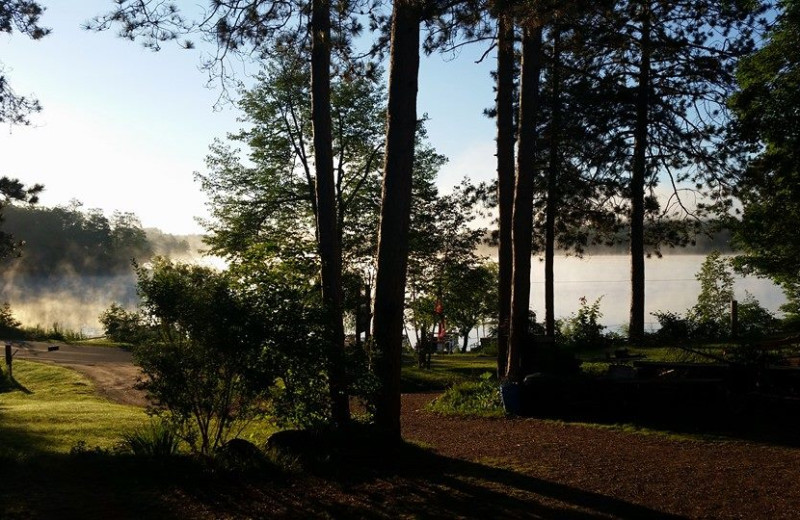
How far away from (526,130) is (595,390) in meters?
5.91

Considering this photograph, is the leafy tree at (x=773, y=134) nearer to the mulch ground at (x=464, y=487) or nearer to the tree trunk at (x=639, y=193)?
the tree trunk at (x=639, y=193)

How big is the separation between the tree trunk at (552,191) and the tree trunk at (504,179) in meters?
5.49

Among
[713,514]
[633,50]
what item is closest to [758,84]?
[633,50]

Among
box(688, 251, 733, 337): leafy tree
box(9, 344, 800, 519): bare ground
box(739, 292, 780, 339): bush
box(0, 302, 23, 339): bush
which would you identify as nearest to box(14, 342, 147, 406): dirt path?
box(0, 302, 23, 339): bush

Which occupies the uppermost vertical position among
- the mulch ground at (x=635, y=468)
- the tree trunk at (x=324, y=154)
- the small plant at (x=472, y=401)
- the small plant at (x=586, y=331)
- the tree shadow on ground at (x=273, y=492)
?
the tree trunk at (x=324, y=154)

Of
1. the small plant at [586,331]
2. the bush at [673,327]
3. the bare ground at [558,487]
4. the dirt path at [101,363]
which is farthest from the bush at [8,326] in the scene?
the bare ground at [558,487]

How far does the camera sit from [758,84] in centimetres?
1952

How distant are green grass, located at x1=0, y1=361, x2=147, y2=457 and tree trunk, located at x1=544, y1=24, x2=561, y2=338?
1373 cm

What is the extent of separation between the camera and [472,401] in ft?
46.4

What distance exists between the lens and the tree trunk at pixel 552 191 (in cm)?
2308

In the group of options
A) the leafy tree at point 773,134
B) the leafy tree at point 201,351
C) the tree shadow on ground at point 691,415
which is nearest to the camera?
the leafy tree at point 201,351

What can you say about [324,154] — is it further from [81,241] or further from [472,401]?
[81,241]

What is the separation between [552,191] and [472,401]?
12.0 meters

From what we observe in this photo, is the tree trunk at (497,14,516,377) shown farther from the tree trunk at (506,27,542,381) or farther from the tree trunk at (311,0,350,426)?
the tree trunk at (311,0,350,426)
